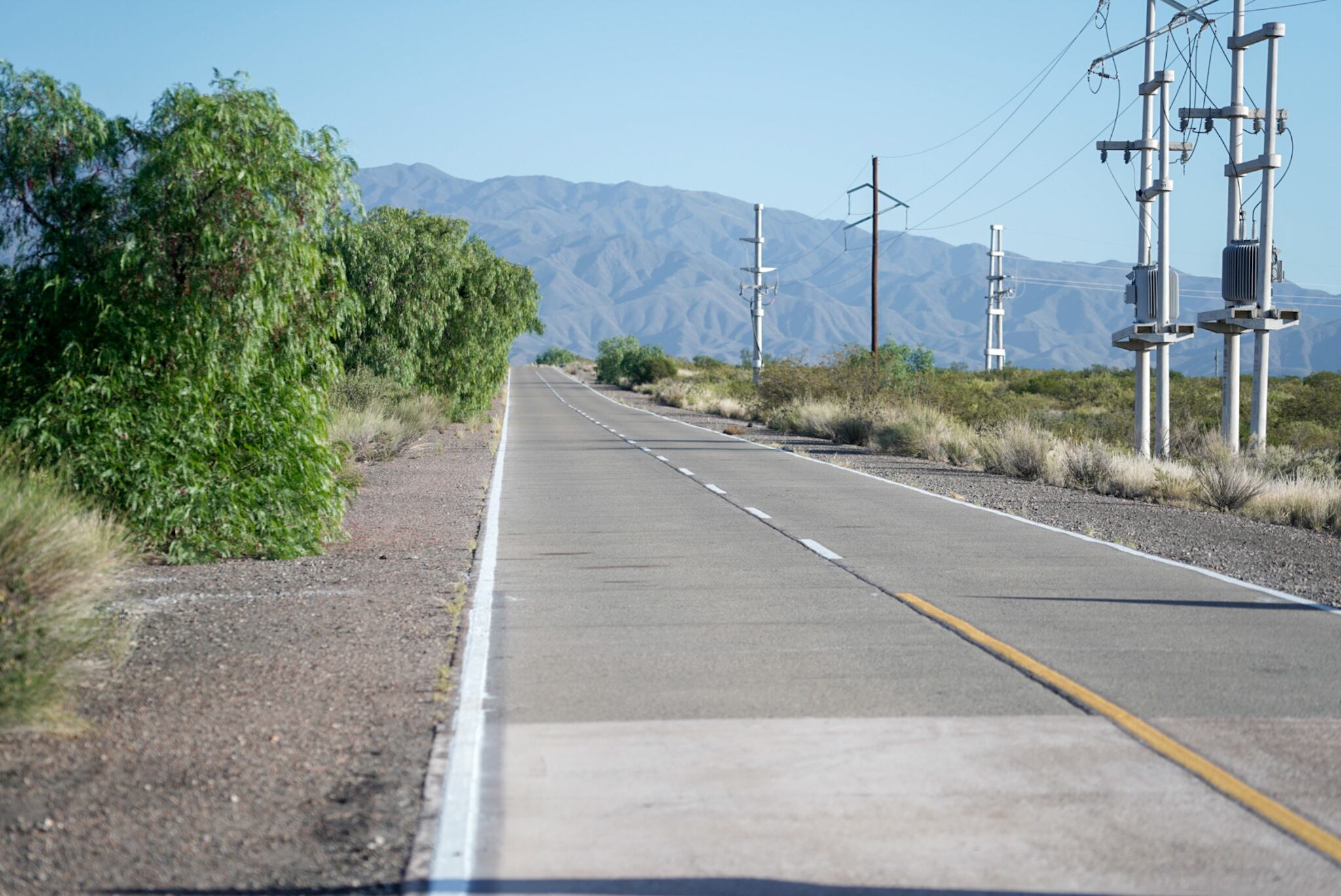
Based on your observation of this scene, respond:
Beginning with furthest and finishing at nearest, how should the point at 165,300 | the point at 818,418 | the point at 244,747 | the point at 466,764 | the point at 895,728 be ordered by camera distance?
the point at 818,418, the point at 165,300, the point at 895,728, the point at 244,747, the point at 466,764

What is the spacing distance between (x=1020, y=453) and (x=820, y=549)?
42.9 feet

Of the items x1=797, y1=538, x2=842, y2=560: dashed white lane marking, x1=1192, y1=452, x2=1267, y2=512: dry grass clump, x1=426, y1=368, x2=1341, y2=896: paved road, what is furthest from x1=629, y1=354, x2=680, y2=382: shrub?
Result: x1=426, y1=368, x2=1341, y2=896: paved road

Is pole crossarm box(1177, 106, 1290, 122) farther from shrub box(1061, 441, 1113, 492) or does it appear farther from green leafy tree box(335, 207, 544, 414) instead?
green leafy tree box(335, 207, 544, 414)

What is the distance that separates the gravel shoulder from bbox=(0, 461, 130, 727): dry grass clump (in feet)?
0.72

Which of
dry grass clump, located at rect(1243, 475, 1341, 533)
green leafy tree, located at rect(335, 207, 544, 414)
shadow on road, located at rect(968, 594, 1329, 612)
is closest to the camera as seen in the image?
shadow on road, located at rect(968, 594, 1329, 612)

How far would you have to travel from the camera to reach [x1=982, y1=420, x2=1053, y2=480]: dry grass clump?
82.8 feet

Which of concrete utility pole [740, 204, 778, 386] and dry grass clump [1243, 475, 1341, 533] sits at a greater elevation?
concrete utility pole [740, 204, 778, 386]

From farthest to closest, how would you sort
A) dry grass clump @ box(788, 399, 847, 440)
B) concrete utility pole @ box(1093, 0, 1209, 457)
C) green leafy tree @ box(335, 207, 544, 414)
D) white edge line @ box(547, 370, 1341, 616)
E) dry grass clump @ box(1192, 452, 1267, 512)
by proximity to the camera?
dry grass clump @ box(788, 399, 847, 440), green leafy tree @ box(335, 207, 544, 414), concrete utility pole @ box(1093, 0, 1209, 457), dry grass clump @ box(1192, 452, 1267, 512), white edge line @ box(547, 370, 1341, 616)

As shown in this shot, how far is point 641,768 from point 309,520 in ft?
25.1

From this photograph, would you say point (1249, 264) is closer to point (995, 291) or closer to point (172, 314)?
point (172, 314)

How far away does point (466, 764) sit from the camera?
6.16 meters

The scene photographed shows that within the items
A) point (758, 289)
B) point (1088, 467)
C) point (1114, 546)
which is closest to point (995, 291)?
point (758, 289)

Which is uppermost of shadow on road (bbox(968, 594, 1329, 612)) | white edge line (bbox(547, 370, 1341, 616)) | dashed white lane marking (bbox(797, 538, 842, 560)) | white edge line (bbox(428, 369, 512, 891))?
white edge line (bbox(428, 369, 512, 891))

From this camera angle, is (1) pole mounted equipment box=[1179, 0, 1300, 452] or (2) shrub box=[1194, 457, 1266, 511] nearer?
(2) shrub box=[1194, 457, 1266, 511]
